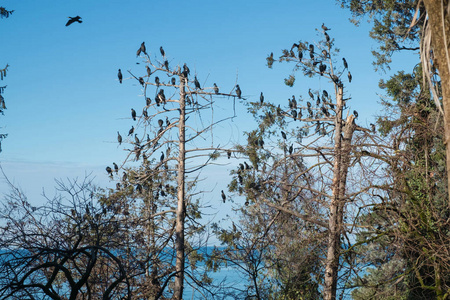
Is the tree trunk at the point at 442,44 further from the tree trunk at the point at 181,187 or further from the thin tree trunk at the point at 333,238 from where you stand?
the tree trunk at the point at 181,187

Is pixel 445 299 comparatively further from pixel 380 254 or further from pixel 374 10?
pixel 374 10

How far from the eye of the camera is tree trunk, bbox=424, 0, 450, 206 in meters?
5.11

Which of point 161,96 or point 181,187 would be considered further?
point 161,96

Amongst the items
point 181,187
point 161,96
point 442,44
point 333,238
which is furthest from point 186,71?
point 442,44

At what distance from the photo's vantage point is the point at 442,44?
519 centimetres

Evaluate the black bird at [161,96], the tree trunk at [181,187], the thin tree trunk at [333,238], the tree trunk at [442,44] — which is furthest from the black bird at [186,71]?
the tree trunk at [442,44]

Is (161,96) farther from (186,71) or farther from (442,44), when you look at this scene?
(442,44)

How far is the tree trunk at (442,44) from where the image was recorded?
5105 mm

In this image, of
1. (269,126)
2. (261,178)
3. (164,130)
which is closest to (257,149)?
(269,126)

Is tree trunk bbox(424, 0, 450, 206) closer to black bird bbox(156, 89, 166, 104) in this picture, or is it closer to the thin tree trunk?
the thin tree trunk

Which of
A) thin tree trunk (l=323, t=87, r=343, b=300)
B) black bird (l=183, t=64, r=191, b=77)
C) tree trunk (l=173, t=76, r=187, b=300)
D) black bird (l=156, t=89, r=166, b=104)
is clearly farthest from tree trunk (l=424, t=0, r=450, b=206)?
black bird (l=156, t=89, r=166, b=104)

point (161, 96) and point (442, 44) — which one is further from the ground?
point (161, 96)

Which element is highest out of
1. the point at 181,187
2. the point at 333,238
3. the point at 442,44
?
the point at 181,187

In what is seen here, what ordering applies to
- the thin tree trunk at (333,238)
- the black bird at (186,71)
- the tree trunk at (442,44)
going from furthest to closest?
the black bird at (186,71) < the thin tree trunk at (333,238) < the tree trunk at (442,44)
